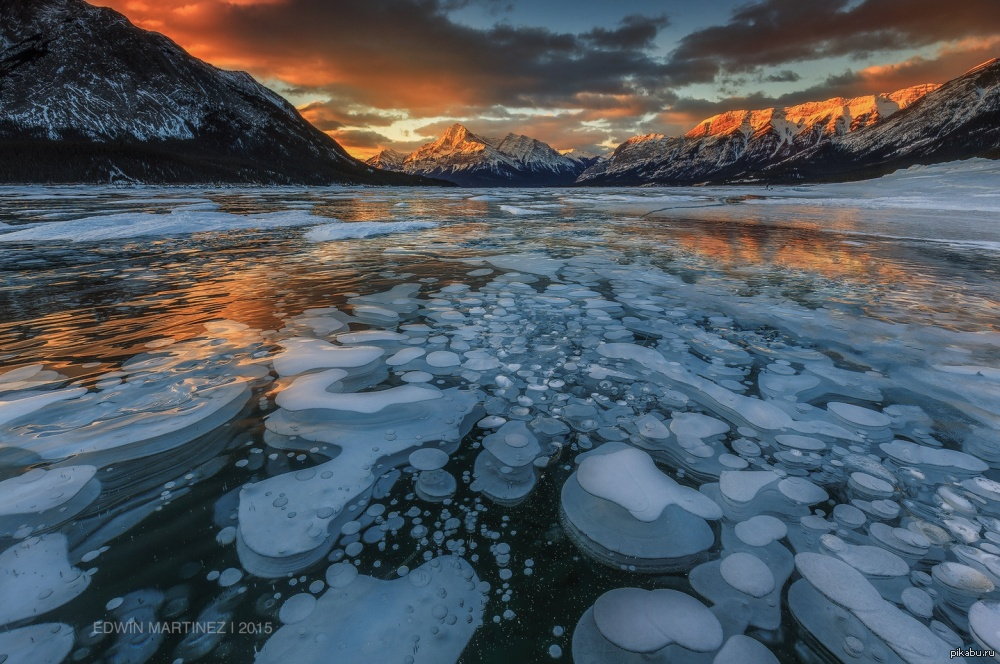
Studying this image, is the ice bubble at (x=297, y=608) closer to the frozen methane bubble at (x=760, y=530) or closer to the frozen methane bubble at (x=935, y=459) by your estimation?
the frozen methane bubble at (x=760, y=530)

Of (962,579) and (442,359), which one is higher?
(442,359)

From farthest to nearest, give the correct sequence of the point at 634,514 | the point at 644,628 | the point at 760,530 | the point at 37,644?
1. the point at 634,514
2. the point at 760,530
3. the point at 644,628
4. the point at 37,644

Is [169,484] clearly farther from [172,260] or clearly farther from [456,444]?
[172,260]

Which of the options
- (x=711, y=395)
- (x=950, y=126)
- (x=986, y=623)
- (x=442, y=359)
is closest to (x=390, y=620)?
(x=986, y=623)

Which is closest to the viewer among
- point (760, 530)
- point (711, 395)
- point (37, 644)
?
point (37, 644)

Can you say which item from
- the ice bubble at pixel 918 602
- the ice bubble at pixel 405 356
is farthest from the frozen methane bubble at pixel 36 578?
the ice bubble at pixel 918 602

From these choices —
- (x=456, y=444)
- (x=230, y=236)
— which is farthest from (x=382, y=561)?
(x=230, y=236)

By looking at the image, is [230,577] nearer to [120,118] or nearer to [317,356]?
[317,356]
